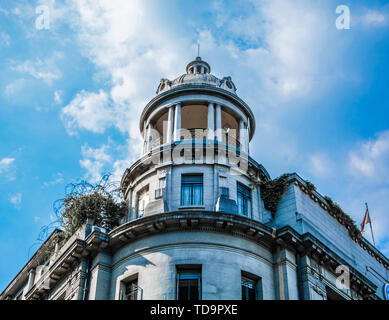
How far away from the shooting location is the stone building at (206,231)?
1054 inches

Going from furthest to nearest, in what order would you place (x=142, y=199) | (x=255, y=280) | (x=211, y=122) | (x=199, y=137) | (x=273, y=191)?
(x=199, y=137) → (x=211, y=122) → (x=142, y=199) → (x=273, y=191) → (x=255, y=280)

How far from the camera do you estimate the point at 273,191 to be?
3197cm

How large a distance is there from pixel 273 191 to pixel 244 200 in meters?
1.88

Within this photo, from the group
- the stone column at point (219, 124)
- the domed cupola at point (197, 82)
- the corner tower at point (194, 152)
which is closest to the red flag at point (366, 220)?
the corner tower at point (194, 152)

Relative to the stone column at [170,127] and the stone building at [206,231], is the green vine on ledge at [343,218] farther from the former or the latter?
the stone column at [170,127]

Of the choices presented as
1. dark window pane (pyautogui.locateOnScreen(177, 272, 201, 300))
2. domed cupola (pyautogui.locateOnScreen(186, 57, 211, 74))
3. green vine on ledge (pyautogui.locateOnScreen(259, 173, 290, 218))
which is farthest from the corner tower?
dark window pane (pyautogui.locateOnScreen(177, 272, 201, 300))

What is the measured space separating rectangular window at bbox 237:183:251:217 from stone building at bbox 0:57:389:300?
62mm

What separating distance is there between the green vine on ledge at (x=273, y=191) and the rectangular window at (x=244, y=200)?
987 mm

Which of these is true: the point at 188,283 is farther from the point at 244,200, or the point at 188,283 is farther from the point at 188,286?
the point at 244,200

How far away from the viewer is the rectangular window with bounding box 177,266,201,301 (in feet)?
84.7

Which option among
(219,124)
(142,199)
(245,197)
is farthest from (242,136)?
(142,199)

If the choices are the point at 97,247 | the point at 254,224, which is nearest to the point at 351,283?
the point at 254,224

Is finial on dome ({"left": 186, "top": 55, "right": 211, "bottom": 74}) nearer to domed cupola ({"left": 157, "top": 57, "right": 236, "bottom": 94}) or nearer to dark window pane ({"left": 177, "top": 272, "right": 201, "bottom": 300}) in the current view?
domed cupola ({"left": 157, "top": 57, "right": 236, "bottom": 94})
